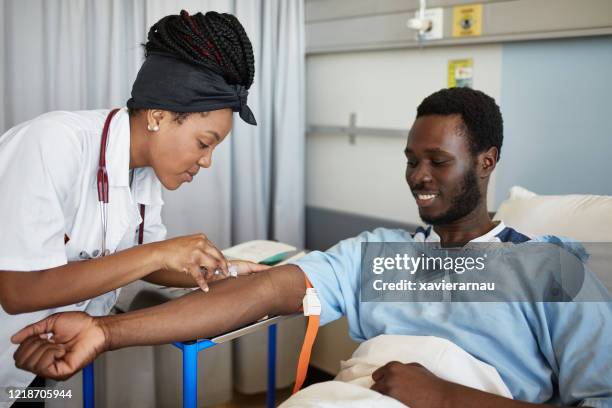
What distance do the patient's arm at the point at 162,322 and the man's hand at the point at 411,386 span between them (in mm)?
376

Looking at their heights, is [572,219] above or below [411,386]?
above

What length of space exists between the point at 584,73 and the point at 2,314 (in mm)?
2014

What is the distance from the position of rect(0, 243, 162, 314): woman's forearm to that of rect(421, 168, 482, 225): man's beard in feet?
2.35

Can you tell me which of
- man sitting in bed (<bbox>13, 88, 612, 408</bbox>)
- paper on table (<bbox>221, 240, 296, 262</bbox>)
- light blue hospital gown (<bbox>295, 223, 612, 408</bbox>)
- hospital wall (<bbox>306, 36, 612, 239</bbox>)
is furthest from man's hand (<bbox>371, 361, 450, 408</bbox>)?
hospital wall (<bbox>306, 36, 612, 239</bbox>)

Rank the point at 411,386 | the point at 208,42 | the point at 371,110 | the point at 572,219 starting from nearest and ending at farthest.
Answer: the point at 411,386 < the point at 208,42 < the point at 572,219 < the point at 371,110

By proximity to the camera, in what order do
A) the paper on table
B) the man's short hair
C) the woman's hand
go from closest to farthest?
the woman's hand, the man's short hair, the paper on table

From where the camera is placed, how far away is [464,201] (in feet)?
4.82

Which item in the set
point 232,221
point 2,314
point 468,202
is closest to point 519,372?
point 468,202

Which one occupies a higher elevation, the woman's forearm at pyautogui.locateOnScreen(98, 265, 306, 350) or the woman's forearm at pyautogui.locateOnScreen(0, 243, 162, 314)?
the woman's forearm at pyautogui.locateOnScreen(0, 243, 162, 314)

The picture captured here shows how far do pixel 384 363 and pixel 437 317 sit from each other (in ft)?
0.64

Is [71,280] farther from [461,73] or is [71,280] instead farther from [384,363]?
[461,73]

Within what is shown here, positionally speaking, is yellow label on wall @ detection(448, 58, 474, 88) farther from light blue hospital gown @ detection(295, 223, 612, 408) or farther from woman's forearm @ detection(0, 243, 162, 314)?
woman's forearm @ detection(0, 243, 162, 314)

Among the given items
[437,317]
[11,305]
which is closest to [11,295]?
[11,305]

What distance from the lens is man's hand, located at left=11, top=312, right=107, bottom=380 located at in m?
1.15
